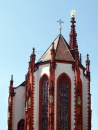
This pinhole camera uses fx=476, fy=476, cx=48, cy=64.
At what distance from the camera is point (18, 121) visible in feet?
198

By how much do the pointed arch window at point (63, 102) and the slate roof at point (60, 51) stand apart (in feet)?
8.59

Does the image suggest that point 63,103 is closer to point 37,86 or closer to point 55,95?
point 55,95

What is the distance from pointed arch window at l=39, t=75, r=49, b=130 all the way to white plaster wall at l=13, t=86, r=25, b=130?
5100 mm

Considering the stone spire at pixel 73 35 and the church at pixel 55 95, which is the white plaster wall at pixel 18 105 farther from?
the stone spire at pixel 73 35

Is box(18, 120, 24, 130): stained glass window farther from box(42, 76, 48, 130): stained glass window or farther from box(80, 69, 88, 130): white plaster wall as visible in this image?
box(80, 69, 88, 130): white plaster wall

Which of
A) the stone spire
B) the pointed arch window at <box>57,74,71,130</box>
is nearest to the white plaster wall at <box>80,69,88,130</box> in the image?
the pointed arch window at <box>57,74,71,130</box>

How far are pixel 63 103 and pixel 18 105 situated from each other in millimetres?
7571

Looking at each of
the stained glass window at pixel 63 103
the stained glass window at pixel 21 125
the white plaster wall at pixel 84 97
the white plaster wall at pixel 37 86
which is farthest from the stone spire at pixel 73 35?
the stained glass window at pixel 21 125

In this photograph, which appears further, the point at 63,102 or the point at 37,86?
the point at 37,86

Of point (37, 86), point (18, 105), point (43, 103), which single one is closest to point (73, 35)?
point (37, 86)

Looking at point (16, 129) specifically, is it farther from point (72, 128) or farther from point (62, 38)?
point (62, 38)

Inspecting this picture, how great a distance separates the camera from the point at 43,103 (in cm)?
5644

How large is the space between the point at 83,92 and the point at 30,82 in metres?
6.83

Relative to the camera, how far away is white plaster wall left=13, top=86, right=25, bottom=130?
198 ft
